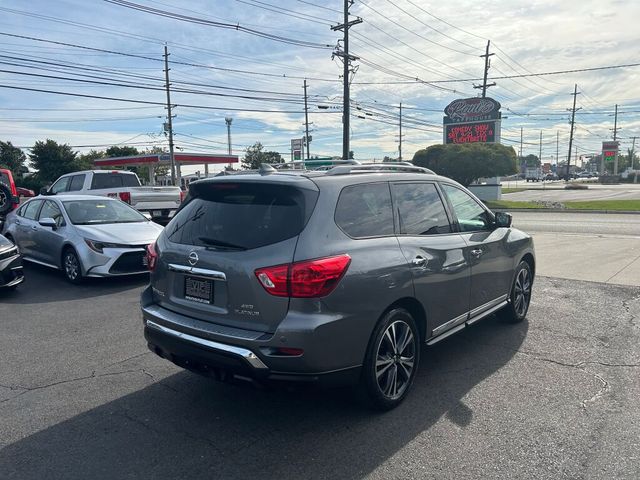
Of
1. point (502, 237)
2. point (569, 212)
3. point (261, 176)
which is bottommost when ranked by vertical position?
point (569, 212)

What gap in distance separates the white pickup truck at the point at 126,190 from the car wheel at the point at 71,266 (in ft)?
14.7

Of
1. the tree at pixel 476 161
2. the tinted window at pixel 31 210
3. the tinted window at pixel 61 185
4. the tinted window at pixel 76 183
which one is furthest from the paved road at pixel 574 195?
the tinted window at pixel 31 210

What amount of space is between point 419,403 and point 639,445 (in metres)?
1.46

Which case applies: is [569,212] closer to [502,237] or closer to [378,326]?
[502,237]

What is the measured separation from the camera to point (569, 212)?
24938 mm

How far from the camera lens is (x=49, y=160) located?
2424 inches

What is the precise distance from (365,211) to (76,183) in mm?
13805

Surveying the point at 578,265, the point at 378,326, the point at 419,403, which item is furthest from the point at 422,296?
the point at 578,265

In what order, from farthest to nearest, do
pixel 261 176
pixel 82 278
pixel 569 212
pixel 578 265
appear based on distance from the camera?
pixel 569 212 < pixel 578 265 < pixel 82 278 < pixel 261 176

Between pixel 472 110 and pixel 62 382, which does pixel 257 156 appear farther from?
pixel 62 382

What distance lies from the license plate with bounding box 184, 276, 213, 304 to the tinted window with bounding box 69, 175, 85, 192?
12.8 m

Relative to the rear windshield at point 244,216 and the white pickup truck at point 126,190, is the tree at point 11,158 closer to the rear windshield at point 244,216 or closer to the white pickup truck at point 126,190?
the white pickup truck at point 126,190

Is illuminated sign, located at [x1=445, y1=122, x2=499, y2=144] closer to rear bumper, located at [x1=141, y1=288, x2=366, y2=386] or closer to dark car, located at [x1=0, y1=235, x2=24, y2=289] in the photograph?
dark car, located at [x1=0, y1=235, x2=24, y2=289]

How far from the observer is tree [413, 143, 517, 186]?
112ft
